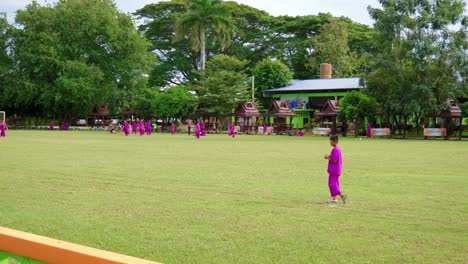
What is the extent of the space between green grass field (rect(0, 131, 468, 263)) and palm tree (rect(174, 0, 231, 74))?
137 feet

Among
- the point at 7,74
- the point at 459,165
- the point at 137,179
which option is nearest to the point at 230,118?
the point at 7,74

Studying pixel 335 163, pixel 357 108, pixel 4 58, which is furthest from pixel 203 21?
pixel 335 163

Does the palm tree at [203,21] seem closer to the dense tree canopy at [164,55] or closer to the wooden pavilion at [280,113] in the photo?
the dense tree canopy at [164,55]

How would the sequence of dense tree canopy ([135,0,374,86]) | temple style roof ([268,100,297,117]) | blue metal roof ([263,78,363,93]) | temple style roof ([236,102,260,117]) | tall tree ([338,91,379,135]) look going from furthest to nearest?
1. dense tree canopy ([135,0,374,86])
2. blue metal roof ([263,78,363,93])
3. temple style roof ([236,102,260,117])
4. temple style roof ([268,100,297,117])
5. tall tree ([338,91,379,135])

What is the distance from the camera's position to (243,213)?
807 centimetres

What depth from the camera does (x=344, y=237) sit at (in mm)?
6551

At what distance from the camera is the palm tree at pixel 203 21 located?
54531 mm

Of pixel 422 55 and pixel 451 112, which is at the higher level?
pixel 422 55

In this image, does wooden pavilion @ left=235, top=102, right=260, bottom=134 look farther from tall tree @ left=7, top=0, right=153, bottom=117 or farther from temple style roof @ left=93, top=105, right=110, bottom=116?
temple style roof @ left=93, top=105, right=110, bottom=116

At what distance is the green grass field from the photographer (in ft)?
19.5

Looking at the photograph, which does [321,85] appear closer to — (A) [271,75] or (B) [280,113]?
(A) [271,75]

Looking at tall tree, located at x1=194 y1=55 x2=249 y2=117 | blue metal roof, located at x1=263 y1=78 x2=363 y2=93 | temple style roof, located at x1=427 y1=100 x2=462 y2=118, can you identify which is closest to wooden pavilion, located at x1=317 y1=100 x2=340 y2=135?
blue metal roof, located at x1=263 y1=78 x2=363 y2=93

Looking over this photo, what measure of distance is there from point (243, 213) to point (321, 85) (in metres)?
50.7

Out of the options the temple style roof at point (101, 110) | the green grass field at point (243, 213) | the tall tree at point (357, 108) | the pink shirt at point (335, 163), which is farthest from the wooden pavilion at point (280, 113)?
the pink shirt at point (335, 163)
